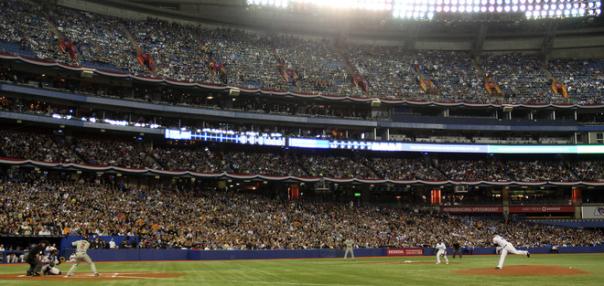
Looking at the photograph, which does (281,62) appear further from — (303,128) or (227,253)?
(227,253)

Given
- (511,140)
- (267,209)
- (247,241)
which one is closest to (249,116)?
(267,209)

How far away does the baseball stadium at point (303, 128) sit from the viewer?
56.9 m

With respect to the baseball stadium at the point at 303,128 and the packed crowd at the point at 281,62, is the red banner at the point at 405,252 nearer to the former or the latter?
the baseball stadium at the point at 303,128

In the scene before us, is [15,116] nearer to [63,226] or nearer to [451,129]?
[63,226]

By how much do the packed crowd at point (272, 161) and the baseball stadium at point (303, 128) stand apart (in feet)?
0.92

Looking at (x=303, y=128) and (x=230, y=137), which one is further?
(x=303, y=128)

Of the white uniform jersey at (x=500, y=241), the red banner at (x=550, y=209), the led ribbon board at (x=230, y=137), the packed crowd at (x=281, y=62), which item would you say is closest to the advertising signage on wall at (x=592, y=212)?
the red banner at (x=550, y=209)

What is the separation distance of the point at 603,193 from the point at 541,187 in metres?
9.08

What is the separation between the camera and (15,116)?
57.7m

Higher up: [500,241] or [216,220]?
[216,220]

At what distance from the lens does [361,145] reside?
76.1 metres

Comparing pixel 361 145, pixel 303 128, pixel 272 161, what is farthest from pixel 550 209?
pixel 272 161

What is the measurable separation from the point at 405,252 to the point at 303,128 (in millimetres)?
24095

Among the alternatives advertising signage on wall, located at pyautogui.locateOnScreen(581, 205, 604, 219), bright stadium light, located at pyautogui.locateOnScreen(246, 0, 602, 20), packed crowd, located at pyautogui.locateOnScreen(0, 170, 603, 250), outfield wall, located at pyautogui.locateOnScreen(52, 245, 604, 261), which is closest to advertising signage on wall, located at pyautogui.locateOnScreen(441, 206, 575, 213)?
advertising signage on wall, located at pyautogui.locateOnScreen(581, 205, 604, 219)
